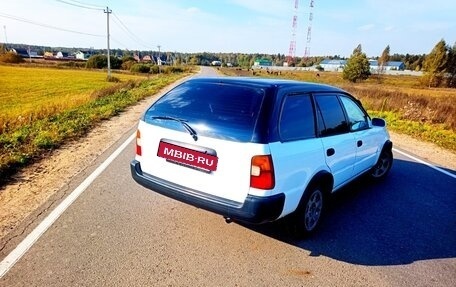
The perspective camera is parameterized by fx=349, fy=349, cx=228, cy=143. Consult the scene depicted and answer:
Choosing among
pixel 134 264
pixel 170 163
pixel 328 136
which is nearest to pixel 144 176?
pixel 170 163

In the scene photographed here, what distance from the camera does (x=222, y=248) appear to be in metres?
3.55

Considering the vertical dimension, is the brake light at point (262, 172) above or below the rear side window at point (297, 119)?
below

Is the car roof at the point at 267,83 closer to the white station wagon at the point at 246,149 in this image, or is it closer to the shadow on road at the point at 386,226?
the white station wagon at the point at 246,149

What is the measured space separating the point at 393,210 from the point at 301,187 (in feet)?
6.83

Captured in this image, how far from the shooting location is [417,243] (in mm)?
3922

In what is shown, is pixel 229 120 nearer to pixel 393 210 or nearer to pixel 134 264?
pixel 134 264

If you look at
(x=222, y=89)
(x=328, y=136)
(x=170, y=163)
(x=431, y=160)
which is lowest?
(x=431, y=160)

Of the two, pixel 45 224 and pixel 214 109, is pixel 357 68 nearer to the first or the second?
pixel 214 109

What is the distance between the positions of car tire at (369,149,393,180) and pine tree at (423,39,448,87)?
241 feet

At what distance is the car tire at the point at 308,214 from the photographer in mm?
3637

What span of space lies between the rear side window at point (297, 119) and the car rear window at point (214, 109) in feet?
1.00

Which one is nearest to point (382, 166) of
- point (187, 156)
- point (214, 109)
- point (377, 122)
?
point (377, 122)

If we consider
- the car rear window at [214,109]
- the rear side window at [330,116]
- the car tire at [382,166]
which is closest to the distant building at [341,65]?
the car tire at [382,166]

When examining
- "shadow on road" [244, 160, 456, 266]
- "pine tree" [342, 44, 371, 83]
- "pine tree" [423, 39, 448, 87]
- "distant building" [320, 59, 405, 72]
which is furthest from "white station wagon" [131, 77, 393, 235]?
"distant building" [320, 59, 405, 72]
